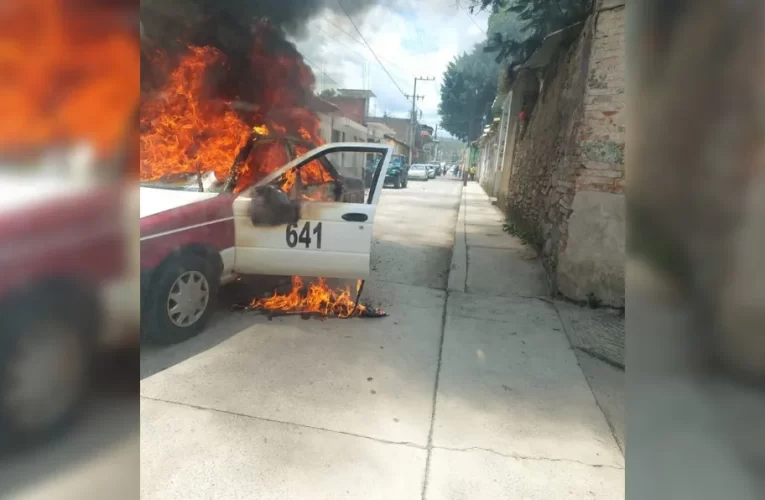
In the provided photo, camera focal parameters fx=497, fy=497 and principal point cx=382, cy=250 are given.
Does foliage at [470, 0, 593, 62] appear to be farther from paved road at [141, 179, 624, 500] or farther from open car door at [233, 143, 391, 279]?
paved road at [141, 179, 624, 500]

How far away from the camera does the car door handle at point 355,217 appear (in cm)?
469

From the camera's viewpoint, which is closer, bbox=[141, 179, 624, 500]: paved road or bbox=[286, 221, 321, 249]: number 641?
bbox=[141, 179, 624, 500]: paved road

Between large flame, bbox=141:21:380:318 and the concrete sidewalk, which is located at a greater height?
large flame, bbox=141:21:380:318

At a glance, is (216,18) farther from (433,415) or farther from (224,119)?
(433,415)

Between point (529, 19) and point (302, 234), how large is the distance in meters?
4.77

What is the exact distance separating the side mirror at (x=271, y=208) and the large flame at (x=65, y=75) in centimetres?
278

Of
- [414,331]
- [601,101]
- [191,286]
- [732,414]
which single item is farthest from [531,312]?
Result: [732,414]

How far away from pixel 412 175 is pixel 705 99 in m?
30.2

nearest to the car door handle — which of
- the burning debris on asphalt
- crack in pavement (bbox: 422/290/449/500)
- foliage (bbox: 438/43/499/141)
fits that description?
the burning debris on asphalt

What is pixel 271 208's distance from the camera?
4.65m

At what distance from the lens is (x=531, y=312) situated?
533 centimetres

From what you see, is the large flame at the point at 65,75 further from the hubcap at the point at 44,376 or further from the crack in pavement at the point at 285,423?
the crack in pavement at the point at 285,423

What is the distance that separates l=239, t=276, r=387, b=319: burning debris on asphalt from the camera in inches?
200

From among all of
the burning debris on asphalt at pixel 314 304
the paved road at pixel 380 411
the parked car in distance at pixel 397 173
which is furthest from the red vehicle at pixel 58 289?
the parked car in distance at pixel 397 173
